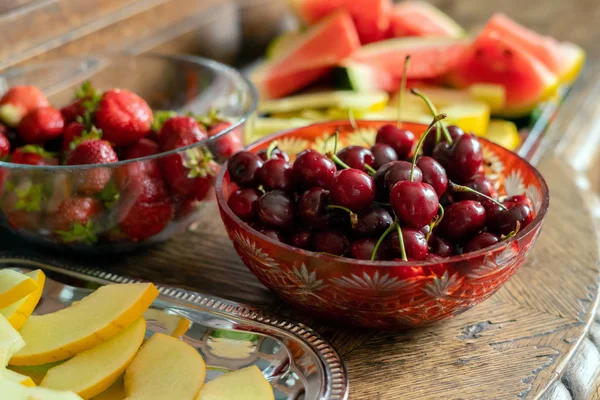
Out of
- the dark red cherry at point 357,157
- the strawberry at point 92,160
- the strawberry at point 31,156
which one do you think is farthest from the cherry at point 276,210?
the strawberry at point 31,156

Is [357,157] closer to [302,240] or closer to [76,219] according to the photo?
[302,240]

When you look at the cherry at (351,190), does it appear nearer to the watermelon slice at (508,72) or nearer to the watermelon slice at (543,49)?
the watermelon slice at (508,72)

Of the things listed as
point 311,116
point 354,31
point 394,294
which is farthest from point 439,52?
point 394,294

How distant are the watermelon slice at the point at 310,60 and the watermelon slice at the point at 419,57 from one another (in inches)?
1.8

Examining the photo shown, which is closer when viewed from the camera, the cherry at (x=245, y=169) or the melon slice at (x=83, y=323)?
the melon slice at (x=83, y=323)

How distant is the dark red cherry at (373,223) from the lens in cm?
68

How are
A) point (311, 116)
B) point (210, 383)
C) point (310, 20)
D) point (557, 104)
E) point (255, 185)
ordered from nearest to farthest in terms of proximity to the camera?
point (210, 383) < point (255, 185) < point (311, 116) < point (557, 104) < point (310, 20)

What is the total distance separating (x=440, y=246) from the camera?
0.69 metres

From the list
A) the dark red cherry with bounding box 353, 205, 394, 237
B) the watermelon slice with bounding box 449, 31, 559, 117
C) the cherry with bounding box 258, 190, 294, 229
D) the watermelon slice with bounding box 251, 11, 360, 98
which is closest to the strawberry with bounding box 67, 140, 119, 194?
the cherry with bounding box 258, 190, 294, 229

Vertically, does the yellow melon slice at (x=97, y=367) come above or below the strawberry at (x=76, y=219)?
below

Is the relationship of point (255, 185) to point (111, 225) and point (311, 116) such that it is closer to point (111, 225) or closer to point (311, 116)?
point (111, 225)

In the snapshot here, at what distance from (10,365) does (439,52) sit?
1151mm

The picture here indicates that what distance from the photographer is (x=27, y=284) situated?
70 centimetres

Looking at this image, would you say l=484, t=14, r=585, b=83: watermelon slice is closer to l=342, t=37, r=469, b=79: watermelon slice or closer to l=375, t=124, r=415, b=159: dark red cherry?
l=342, t=37, r=469, b=79: watermelon slice
